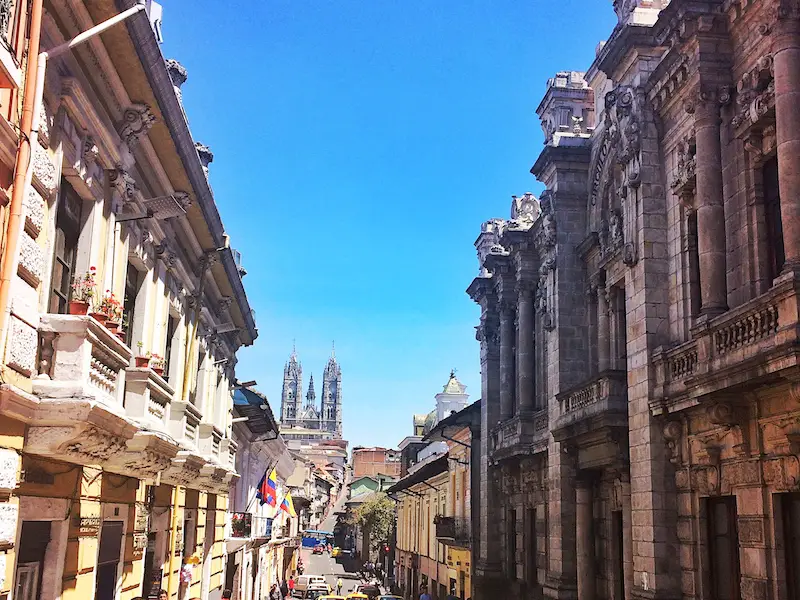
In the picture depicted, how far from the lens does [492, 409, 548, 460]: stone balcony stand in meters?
24.6

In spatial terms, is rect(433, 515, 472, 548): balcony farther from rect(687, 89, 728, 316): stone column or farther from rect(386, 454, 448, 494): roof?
rect(687, 89, 728, 316): stone column

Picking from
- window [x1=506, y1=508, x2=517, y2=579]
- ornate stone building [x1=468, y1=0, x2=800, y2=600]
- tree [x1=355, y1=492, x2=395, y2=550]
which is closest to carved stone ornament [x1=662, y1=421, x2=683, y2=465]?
ornate stone building [x1=468, y1=0, x2=800, y2=600]

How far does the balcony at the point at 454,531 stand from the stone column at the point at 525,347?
26.6 feet

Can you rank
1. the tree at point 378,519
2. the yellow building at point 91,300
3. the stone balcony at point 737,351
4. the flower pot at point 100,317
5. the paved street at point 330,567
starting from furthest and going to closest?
the tree at point 378,519 → the paved street at point 330,567 → the stone balcony at point 737,351 → the flower pot at point 100,317 → the yellow building at point 91,300

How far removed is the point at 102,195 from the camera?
10961 millimetres

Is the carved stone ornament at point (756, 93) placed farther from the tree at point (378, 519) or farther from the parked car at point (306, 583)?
the tree at point (378, 519)

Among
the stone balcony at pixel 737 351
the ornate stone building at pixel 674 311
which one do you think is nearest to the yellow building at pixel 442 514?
the ornate stone building at pixel 674 311

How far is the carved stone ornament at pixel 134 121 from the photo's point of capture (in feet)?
36.8

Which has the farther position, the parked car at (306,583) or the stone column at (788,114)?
the parked car at (306,583)

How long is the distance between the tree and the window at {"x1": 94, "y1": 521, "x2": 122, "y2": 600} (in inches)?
2710

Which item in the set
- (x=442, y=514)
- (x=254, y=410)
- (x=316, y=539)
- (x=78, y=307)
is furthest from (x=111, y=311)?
(x=316, y=539)

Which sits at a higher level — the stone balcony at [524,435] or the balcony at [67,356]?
the stone balcony at [524,435]

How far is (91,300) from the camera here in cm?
977

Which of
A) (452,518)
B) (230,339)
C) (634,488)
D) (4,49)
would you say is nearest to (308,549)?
(452,518)
